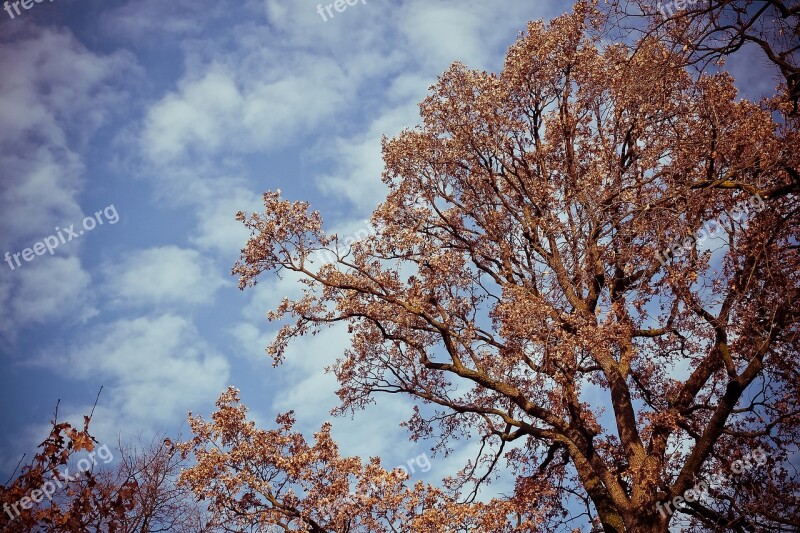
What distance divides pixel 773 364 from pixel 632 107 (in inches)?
276

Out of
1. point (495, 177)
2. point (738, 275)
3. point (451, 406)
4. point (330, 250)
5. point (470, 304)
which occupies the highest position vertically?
point (495, 177)

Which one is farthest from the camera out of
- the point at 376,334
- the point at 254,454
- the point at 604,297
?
the point at 376,334

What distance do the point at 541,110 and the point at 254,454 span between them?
37.8 ft

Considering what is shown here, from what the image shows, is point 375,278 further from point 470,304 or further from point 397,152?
point 397,152

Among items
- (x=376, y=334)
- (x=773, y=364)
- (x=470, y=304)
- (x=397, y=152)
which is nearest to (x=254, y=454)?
(x=376, y=334)

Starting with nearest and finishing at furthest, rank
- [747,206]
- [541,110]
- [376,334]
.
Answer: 1. [747,206]
2. [376,334]
3. [541,110]

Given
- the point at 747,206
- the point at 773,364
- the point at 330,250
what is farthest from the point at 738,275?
the point at 330,250

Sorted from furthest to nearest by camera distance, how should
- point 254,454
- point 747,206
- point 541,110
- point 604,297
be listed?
point 541,110 < point 604,297 < point 254,454 < point 747,206

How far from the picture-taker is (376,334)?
52.1 ft

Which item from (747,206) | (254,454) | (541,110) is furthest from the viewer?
(541,110)

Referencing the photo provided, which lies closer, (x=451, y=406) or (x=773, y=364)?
(x=773, y=364)

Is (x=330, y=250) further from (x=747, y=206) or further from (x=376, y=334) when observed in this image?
(x=747, y=206)

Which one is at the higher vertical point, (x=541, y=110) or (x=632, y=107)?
(x=541, y=110)

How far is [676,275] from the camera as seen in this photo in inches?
449
